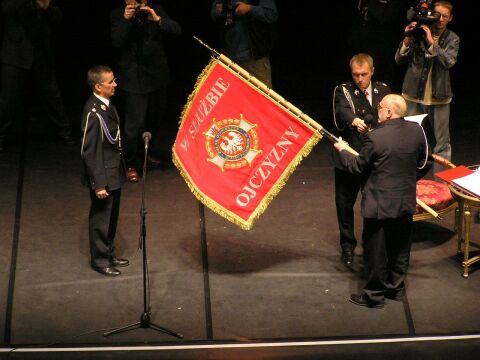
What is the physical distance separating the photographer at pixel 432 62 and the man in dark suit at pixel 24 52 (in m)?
3.06

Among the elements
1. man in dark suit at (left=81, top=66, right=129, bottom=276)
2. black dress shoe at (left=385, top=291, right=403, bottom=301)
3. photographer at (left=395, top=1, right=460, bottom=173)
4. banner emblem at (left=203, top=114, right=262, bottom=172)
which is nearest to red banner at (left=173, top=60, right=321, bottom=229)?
banner emblem at (left=203, top=114, right=262, bottom=172)

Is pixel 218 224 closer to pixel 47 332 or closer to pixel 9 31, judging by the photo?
pixel 47 332

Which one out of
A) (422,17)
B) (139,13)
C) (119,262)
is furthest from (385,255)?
(139,13)

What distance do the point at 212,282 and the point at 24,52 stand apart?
2.96m

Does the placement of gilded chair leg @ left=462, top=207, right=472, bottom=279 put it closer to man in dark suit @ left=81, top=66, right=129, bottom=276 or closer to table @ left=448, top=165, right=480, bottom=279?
table @ left=448, top=165, right=480, bottom=279

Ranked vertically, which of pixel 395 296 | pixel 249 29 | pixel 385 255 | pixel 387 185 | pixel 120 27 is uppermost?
pixel 120 27

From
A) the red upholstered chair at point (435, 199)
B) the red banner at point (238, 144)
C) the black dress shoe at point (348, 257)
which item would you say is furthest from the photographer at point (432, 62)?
the red banner at point (238, 144)

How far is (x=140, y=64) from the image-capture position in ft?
28.1

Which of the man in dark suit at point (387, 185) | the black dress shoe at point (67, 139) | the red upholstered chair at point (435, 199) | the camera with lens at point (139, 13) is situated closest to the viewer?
the man in dark suit at point (387, 185)

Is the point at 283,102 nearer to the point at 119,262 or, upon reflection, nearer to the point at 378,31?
the point at 119,262

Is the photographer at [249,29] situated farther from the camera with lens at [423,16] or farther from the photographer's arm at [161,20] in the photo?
the camera with lens at [423,16]

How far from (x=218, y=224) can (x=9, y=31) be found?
256 centimetres

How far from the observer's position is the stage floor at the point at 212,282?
6.75 metres

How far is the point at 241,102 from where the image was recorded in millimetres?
6980
